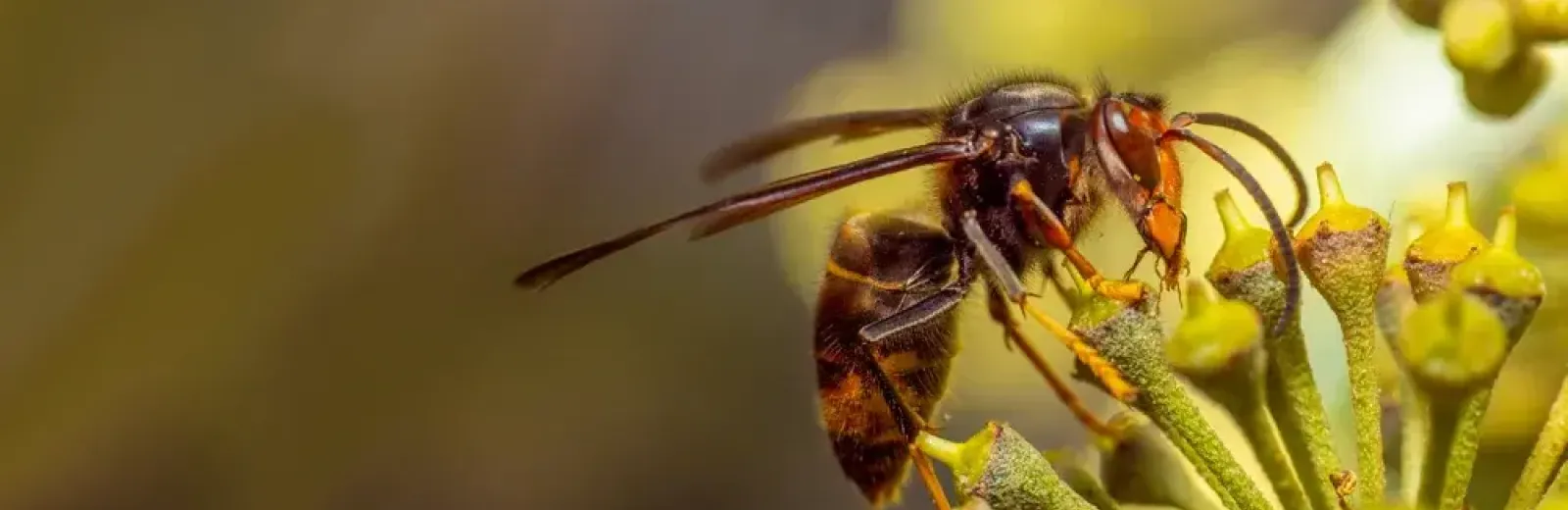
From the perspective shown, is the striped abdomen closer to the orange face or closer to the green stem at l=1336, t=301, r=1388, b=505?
the orange face

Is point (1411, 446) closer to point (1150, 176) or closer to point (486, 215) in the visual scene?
point (1150, 176)

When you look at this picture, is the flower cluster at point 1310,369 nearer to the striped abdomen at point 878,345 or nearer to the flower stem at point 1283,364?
the flower stem at point 1283,364

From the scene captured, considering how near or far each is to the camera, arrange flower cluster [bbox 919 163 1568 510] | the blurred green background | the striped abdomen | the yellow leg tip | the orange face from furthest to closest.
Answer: the blurred green background
the striped abdomen
the orange face
the yellow leg tip
flower cluster [bbox 919 163 1568 510]

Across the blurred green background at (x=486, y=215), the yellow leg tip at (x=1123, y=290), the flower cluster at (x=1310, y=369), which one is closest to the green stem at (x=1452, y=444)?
the flower cluster at (x=1310, y=369)

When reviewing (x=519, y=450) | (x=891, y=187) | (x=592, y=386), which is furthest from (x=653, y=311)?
(x=891, y=187)

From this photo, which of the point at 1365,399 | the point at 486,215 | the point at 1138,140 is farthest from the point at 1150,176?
the point at 486,215

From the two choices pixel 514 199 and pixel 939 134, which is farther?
pixel 514 199

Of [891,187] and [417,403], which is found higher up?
[891,187]

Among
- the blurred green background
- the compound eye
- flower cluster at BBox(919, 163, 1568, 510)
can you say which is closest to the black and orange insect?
the compound eye

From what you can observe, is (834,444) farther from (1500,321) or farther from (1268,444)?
(1500,321)
